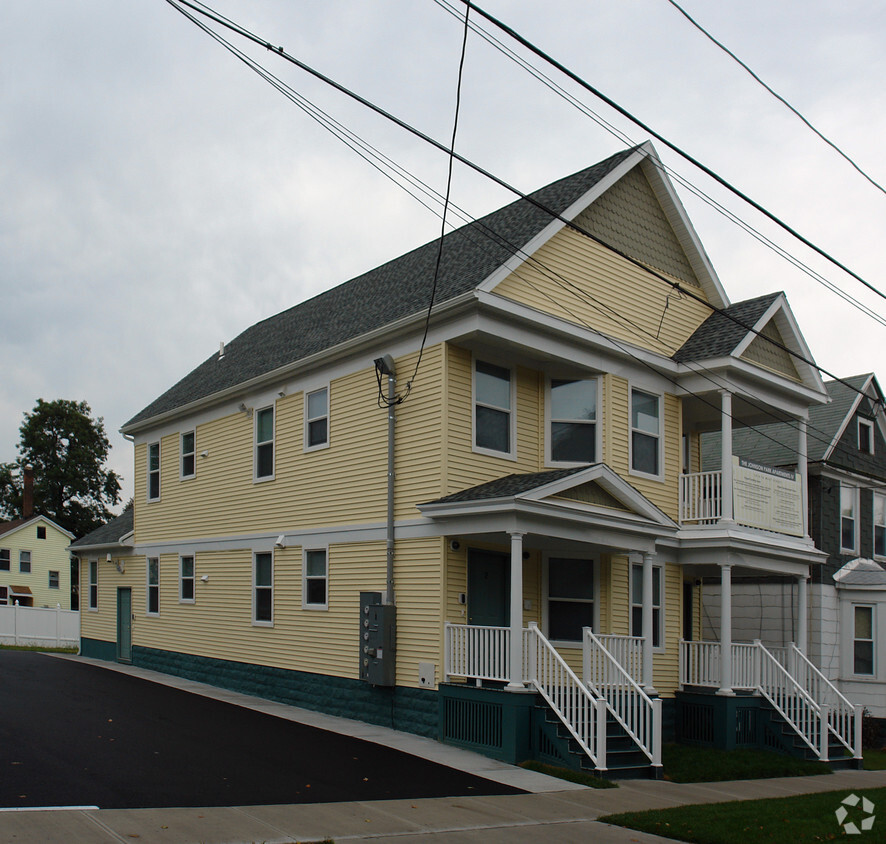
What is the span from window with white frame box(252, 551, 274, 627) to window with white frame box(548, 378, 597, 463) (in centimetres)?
623

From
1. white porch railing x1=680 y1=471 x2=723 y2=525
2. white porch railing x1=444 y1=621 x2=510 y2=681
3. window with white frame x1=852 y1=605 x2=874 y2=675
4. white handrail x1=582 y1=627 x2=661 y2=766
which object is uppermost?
white porch railing x1=680 y1=471 x2=723 y2=525

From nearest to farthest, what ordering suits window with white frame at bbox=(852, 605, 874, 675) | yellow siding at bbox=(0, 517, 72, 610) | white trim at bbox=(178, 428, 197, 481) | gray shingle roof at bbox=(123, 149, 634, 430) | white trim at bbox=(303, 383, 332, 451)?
gray shingle roof at bbox=(123, 149, 634, 430) < white trim at bbox=(303, 383, 332, 451) < white trim at bbox=(178, 428, 197, 481) < window with white frame at bbox=(852, 605, 874, 675) < yellow siding at bbox=(0, 517, 72, 610)

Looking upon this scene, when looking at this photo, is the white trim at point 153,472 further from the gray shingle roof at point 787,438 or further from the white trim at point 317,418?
the gray shingle roof at point 787,438

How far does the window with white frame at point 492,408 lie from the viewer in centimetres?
1625

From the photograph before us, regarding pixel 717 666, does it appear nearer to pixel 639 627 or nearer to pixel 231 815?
pixel 639 627

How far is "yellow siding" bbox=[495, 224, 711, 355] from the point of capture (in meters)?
16.5

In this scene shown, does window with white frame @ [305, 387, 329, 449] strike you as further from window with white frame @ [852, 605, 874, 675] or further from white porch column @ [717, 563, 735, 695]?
window with white frame @ [852, 605, 874, 675]

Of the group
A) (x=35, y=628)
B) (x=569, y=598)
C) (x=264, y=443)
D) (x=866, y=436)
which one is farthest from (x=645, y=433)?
(x=35, y=628)

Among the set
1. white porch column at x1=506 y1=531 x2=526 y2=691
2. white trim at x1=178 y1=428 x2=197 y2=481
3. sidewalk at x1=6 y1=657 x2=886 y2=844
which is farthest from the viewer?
white trim at x1=178 y1=428 x2=197 y2=481

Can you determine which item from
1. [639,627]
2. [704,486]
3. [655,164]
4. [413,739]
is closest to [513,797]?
[413,739]

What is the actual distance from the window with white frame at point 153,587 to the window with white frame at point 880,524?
60.1 ft

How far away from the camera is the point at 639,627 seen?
17.8 metres

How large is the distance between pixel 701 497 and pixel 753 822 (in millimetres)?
8309

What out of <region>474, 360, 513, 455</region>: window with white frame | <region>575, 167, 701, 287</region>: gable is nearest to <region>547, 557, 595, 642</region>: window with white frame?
<region>474, 360, 513, 455</region>: window with white frame
